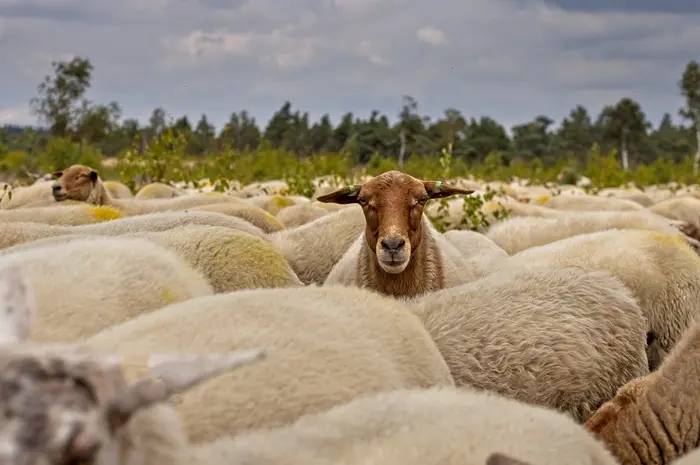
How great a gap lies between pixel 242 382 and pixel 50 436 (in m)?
1.30

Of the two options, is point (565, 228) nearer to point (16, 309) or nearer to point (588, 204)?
point (588, 204)

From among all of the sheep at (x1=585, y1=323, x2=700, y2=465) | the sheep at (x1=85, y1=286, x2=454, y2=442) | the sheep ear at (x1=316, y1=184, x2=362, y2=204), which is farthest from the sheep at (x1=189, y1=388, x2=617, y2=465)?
the sheep ear at (x1=316, y1=184, x2=362, y2=204)

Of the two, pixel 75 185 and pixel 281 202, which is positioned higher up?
pixel 75 185

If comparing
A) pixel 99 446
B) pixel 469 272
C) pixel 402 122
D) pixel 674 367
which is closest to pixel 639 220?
pixel 469 272

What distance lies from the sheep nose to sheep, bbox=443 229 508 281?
1.05m

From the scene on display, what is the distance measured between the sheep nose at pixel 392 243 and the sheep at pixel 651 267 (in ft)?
2.55

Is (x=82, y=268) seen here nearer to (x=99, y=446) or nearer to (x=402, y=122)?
(x=99, y=446)

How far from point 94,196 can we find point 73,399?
30.2ft

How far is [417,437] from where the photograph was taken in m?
2.62

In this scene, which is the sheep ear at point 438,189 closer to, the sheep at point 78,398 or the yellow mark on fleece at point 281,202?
the sheep at point 78,398

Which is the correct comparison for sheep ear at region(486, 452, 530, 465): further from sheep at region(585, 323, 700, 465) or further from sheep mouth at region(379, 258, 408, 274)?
sheep mouth at region(379, 258, 408, 274)

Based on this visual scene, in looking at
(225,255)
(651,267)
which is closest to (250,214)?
(225,255)

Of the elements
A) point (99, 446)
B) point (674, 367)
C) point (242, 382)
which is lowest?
point (674, 367)

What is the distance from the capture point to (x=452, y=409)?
2871 mm
